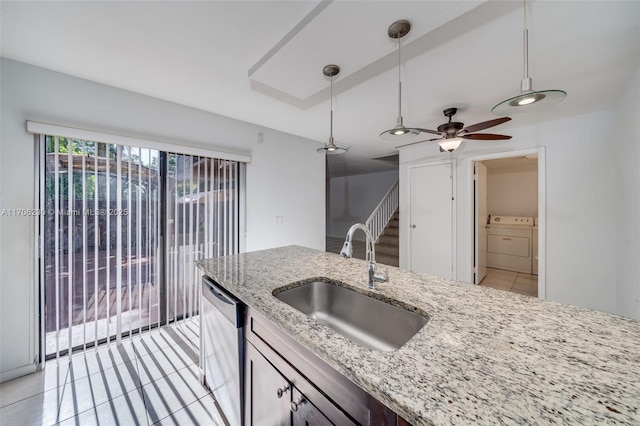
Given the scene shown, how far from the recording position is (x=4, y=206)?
1.79 meters

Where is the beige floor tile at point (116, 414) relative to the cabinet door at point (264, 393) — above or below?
below

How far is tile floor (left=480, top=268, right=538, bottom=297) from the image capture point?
3.76 meters

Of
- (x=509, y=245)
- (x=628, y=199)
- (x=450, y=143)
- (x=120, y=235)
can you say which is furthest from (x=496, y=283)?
(x=120, y=235)

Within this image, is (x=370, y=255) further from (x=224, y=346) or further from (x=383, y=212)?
(x=383, y=212)

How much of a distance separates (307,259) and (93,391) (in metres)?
1.86

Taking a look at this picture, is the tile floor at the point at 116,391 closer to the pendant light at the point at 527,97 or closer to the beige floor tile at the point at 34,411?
the beige floor tile at the point at 34,411

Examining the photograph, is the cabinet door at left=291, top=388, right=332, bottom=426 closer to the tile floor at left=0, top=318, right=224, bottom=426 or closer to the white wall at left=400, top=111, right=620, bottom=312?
the tile floor at left=0, top=318, right=224, bottom=426


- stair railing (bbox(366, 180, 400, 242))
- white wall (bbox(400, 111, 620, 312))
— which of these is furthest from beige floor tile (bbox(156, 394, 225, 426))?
stair railing (bbox(366, 180, 400, 242))

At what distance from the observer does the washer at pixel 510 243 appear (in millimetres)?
4578

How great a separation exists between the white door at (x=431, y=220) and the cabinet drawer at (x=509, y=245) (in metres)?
2.04

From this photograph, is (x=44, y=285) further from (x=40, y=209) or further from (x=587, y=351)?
(x=587, y=351)

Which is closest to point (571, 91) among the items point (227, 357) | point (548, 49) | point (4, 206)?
point (548, 49)

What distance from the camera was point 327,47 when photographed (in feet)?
4.97

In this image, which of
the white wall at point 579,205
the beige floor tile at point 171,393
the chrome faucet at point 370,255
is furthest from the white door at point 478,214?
the beige floor tile at point 171,393
